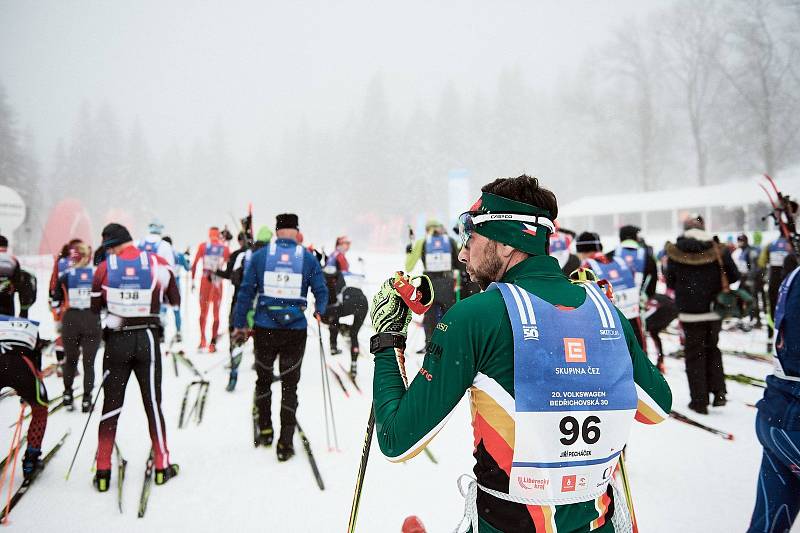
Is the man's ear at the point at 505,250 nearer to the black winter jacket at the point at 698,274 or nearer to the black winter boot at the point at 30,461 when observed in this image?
the black winter boot at the point at 30,461

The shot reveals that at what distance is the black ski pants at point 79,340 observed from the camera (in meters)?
6.18

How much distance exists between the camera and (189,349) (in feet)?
32.8

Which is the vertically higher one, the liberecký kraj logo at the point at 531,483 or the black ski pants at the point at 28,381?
the liberecký kraj logo at the point at 531,483

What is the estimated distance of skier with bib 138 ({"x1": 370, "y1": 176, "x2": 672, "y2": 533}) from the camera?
4.42 ft

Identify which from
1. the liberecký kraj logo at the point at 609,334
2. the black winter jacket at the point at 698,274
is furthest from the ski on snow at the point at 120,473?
the black winter jacket at the point at 698,274

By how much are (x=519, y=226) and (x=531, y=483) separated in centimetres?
83

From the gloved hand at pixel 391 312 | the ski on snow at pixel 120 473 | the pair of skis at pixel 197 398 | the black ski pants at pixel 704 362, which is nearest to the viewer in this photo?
the gloved hand at pixel 391 312

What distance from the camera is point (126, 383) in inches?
162

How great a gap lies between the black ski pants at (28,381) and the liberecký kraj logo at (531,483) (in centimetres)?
458

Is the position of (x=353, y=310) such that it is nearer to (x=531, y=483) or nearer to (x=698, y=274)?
(x=698, y=274)

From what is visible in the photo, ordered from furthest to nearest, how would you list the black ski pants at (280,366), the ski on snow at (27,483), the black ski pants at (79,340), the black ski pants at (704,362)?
the black ski pants at (79,340)
the black ski pants at (704,362)
the black ski pants at (280,366)
the ski on snow at (27,483)

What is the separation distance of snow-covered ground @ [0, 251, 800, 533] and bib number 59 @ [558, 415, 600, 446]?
251 centimetres

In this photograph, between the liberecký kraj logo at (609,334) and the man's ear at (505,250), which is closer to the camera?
the liberecký kraj logo at (609,334)

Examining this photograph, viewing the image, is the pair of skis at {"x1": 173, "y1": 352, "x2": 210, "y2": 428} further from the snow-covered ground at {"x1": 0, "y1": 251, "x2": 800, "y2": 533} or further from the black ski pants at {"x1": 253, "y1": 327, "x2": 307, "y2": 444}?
the black ski pants at {"x1": 253, "y1": 327, "x2": 307, "y2": 444}
